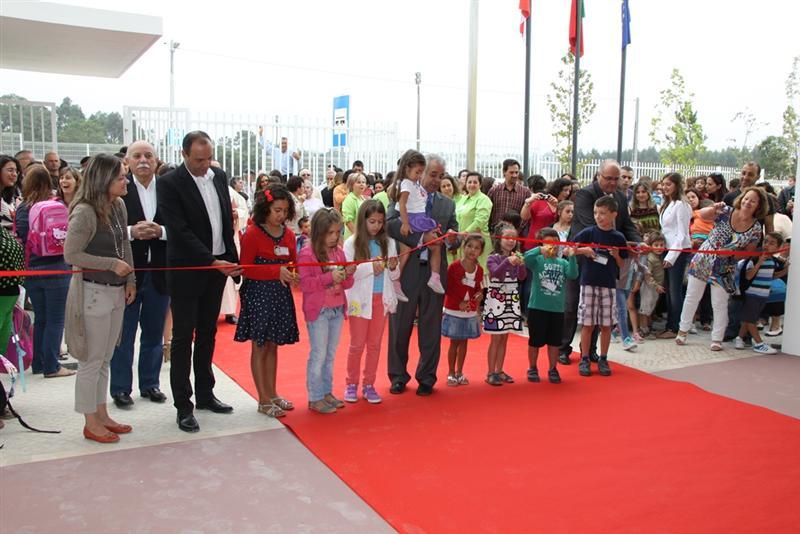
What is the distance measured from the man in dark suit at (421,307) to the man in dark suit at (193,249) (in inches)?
53.6

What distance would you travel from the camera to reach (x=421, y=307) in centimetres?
569

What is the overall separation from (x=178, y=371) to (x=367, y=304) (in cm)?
143

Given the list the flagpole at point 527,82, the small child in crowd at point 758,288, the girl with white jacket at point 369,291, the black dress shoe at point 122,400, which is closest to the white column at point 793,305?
the small child in crowd at point 758,288

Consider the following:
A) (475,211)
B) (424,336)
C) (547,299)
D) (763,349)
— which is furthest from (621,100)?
(424,336)

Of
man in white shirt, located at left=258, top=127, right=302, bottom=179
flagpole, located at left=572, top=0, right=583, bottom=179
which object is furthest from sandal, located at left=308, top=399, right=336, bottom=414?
flagpole, located at left=572, top=0, right=583, bottom=179

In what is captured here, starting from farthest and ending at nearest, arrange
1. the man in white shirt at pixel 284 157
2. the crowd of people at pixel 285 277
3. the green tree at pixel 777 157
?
1. the green tree at pixel 777 157
2. the man in white shirt at pixel 284 157
3. the crowd of people at pixel 285 277

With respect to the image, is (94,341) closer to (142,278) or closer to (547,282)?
(142,278)

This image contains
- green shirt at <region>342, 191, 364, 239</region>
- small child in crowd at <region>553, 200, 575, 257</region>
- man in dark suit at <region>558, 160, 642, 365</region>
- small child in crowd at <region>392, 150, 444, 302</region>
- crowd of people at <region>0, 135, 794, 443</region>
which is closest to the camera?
crowd of people at <region>0, 135, 794, 443</region>

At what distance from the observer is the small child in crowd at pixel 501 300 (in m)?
5.98

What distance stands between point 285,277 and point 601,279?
119 inches

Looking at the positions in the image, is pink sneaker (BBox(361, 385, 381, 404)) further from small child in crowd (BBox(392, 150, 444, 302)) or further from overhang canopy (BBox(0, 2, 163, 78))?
overhang canopy (BBox(0, 2, 163, 78))

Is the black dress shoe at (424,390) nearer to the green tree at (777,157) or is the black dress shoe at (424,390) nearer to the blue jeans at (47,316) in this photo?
the blue jeans at (47,316)

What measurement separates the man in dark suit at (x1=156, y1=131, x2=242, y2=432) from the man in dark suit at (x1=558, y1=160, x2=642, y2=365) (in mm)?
3300

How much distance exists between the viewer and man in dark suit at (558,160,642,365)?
659cm
